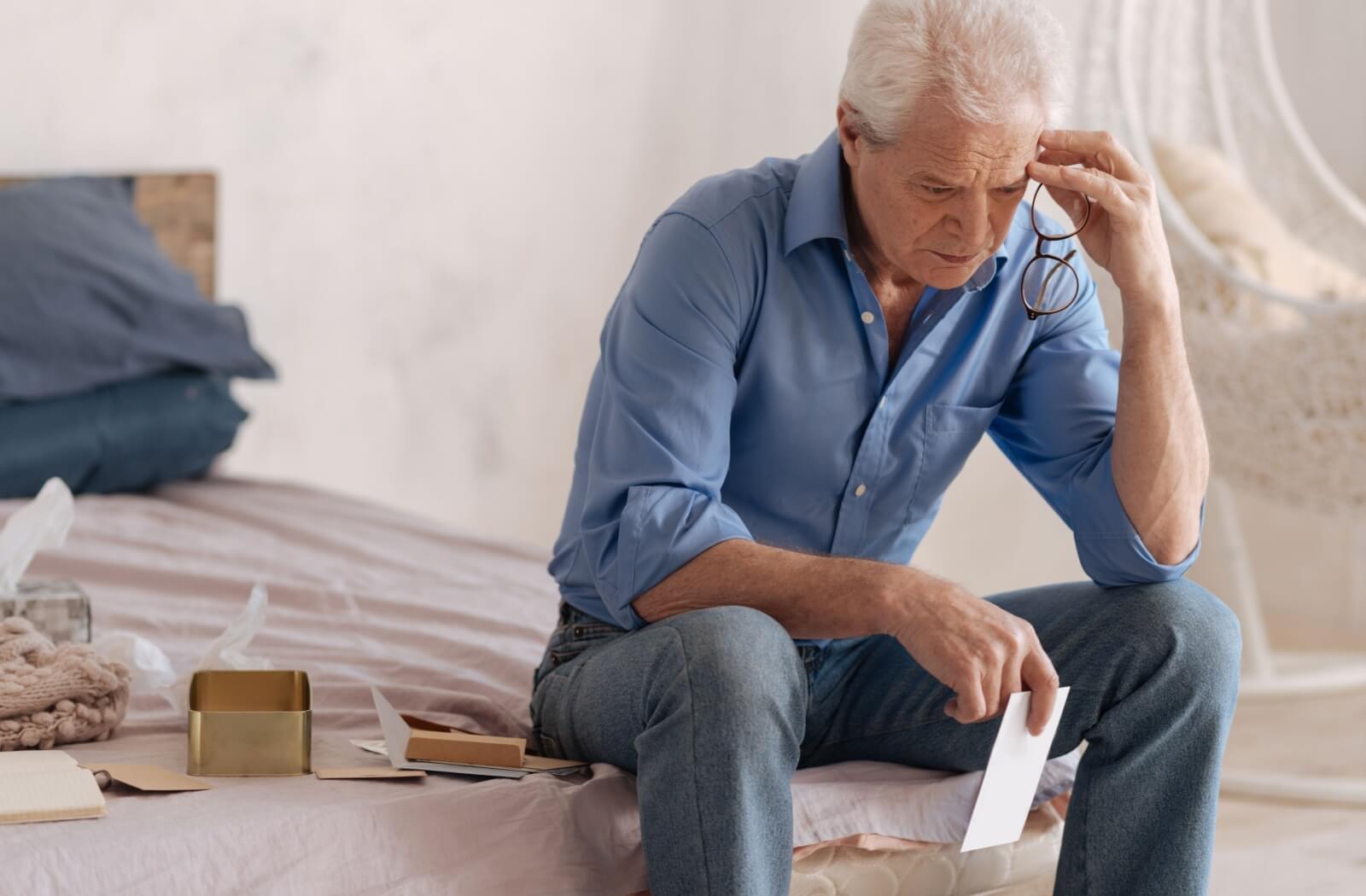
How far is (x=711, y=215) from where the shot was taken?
4.42 ft

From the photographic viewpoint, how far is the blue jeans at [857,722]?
1079 millimetres

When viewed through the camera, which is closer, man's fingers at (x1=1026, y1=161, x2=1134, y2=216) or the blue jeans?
the blue jeans

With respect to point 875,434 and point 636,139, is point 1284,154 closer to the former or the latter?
point 636,139

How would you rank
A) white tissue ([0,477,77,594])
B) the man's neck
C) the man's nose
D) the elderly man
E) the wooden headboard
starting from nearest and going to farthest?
the elderly man → the man's nose → the man's neck → white tissue ([0,477,77,594]) → the wooden headboard

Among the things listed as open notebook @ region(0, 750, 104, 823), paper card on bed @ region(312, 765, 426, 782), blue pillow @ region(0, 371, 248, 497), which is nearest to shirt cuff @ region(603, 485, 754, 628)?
paper card on bed @ region(312, 765, 426, 782)

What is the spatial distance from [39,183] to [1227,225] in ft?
6.64

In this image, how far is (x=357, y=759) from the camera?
1.29 metres

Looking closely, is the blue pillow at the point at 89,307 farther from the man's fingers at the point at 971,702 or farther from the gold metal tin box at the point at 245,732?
the man's fingers at the point at 971,702

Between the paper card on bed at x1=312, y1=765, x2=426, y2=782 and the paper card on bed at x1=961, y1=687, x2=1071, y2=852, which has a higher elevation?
the paper card on bed at x1=961, y1=687, x2=1071, y2=852

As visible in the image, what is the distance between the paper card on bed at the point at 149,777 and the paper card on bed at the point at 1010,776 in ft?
1.96

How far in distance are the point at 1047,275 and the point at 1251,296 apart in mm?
1184

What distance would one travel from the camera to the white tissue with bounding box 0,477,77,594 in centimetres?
152

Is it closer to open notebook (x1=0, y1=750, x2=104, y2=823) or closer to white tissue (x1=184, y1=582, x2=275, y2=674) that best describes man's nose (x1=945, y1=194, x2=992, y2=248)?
white tissue (x1=184, y1=582, x2=275, y2=674)

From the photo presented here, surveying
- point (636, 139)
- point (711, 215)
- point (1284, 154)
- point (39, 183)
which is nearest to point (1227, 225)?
point (1284, 154)
